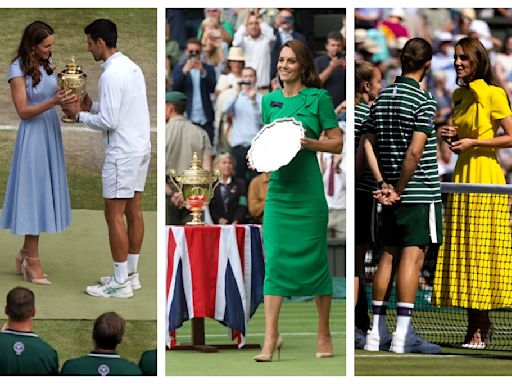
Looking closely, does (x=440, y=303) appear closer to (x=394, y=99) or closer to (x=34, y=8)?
(x=394, y=99)

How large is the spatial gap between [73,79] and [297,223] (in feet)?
4.19

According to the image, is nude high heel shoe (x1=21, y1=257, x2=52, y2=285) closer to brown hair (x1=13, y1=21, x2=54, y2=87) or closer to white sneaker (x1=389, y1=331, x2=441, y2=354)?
brown hair (x1=13, y1=21, x2=54, y2=87)

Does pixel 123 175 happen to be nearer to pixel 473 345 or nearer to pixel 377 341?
pixel 377 341

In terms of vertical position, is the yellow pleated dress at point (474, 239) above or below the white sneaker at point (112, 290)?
above

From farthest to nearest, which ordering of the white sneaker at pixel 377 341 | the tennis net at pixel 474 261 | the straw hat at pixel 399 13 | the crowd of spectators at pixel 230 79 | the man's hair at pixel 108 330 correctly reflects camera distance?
the straw hat at pixel 399 13 → the crowd of spectators at pixel 230 79 → the tennis net at pixel 474 261 → the white sneaker at pixel 377 341 → the man's hair at pixel 108 330

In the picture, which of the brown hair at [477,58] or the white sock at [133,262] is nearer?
the white sock at [133,262]

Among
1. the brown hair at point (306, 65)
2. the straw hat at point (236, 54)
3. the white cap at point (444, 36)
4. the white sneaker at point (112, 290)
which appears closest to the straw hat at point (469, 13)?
the white cap at point (444, 36)

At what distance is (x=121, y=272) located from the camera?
10.9 m

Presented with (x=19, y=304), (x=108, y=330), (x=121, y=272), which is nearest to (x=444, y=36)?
(x=121, y=272)

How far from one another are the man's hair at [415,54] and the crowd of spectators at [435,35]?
0.24 metres

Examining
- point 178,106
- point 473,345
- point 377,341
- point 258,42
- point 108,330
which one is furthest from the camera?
point 258,42

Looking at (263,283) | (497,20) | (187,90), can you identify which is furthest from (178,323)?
(497,20)

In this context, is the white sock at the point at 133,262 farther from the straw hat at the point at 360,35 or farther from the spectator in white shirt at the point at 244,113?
the straw hat at the point at 360,35

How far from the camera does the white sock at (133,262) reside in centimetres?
1093
